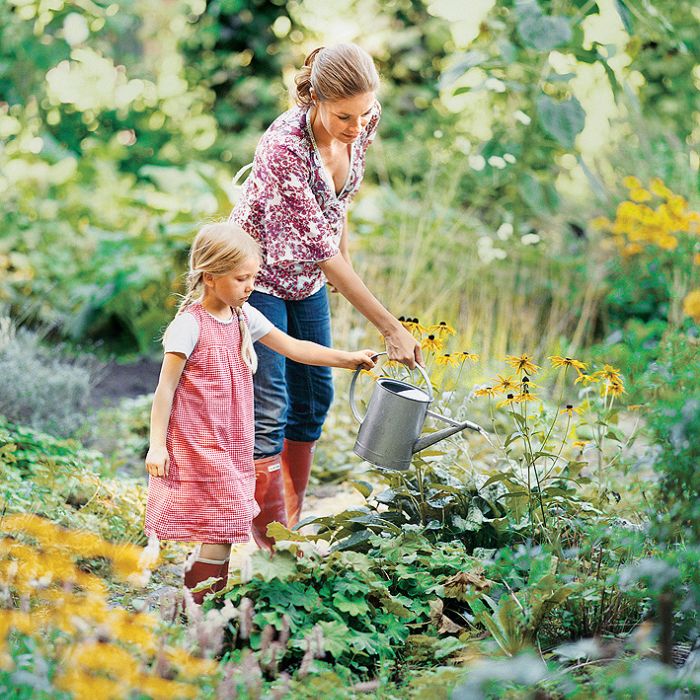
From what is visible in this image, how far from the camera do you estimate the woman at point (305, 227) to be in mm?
2406

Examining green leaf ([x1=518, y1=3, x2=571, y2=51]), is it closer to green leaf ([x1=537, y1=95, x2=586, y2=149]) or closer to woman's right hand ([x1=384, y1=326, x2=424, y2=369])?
green leaf ([x1=537, y1=95, x2=586, y2=149])

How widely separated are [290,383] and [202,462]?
598 mm

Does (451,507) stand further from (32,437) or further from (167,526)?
(32,437)

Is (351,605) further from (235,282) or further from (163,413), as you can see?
(235,282)

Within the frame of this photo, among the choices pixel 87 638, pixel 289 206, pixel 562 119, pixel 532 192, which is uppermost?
pixel 562 119

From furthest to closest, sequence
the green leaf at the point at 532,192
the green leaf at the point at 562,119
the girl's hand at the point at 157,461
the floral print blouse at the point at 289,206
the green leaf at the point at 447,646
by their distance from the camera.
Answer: the green leaf at the point at 532,192, the green leaf at the point at 562,119, the floral print blouse at the point at 289,206, the girl's hand at the point at 157,461, the green leaf at the point at 447,646

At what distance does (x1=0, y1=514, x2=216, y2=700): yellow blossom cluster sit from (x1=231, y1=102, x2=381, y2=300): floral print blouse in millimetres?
Result: 861

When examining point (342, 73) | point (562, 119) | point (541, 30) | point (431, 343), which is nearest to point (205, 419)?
point (431, 343)

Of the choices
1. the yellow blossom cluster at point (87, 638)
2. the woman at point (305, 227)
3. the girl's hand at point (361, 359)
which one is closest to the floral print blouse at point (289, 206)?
the woman at point (305, 227)

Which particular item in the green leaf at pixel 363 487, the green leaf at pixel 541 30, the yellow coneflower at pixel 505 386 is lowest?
the green leaf at pixel 363 487

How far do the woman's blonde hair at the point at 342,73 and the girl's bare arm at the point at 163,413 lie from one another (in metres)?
0.73

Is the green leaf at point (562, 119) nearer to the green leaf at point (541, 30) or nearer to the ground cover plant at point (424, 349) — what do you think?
the ground cover plant at point (424, 349)

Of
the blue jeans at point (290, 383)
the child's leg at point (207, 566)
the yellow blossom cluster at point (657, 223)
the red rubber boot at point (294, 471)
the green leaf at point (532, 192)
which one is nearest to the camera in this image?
the child's leg at point (207, 566)

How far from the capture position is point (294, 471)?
9.73 feet
